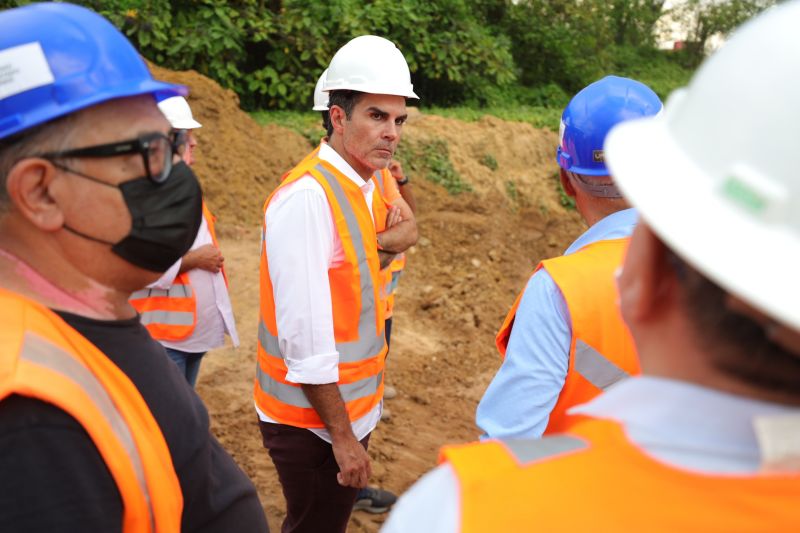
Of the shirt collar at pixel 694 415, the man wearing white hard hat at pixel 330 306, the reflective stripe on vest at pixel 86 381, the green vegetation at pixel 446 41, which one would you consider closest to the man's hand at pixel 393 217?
the man wearing white hard hat at pixel 330 306

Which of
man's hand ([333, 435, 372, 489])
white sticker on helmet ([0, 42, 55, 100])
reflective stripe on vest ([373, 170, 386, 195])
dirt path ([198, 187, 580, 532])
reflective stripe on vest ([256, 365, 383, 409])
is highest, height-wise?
white sticker on helmet ([0, 42, 55, 100])

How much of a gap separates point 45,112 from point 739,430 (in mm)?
1476

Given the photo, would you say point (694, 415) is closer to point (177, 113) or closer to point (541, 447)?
point (541, 447)

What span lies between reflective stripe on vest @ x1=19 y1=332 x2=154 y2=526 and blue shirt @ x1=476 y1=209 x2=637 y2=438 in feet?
3.49

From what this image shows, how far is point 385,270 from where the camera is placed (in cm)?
392

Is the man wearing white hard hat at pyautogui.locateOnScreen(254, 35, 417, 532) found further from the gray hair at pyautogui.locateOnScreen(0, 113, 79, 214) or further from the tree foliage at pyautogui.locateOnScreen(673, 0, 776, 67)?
the tree foliage at pyautogui.locateOnScreen(673, 0, 776, 67)

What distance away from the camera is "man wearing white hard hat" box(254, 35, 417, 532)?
2715 mm

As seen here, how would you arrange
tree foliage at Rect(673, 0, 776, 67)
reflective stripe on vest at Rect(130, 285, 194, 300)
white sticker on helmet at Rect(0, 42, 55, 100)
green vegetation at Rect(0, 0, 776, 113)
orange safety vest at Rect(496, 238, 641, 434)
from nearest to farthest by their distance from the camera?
white sticker on helmet at Rect(0, 42, 55, 100) → orange safety vest at Rect(496, 238, 641, 434) → reflective stripe on vest at Rect(130, 285, 194, 300) → green vegetation at Rect(0, 0, 776, 113) → tree foliage at Rect(673, 0, 776, 67)

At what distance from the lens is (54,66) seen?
4.95 feet

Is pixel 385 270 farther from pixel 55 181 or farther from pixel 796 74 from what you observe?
pixel 796 74

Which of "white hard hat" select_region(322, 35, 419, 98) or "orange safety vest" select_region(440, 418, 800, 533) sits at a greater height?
"orange safety vest" select_region(440, 418, 800, 533)

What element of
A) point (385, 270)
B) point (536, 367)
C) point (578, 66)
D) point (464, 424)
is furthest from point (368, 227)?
point (578, 66)

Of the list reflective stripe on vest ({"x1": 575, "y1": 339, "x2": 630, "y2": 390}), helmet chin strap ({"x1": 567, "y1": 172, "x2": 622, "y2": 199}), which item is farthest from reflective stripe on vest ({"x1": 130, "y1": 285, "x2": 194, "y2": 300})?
reflective stripe on vest ({"x1": 575, "y1": 339, "x2": 630, "y2": 390})

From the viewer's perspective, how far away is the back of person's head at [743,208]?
82 centimetres
